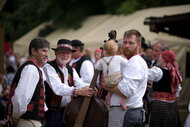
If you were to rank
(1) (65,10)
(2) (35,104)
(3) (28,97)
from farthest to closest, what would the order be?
(1) (65,10), (2) (35,104), (3) (28,97)

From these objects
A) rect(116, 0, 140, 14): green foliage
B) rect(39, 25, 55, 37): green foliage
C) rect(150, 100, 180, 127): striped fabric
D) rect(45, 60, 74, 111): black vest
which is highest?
rect(116, 0, 140, 14): green foliage

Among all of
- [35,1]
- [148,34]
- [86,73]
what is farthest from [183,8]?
[35,1]

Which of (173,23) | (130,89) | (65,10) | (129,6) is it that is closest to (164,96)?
(130,89)

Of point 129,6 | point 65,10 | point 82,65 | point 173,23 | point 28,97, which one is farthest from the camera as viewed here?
point 65,10

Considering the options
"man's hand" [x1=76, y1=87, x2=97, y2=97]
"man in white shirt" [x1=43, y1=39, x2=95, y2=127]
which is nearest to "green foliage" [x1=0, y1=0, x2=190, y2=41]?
"man in white shirt" [x1=43, y1=39, x2=95, y2=127]

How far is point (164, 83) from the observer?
6.38m

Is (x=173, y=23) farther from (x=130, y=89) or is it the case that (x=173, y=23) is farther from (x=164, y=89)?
(x=130, y=89)

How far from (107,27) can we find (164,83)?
30.8 feet

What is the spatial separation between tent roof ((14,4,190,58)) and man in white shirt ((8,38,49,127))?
7.32m

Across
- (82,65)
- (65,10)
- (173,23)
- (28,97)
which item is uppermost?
(65,10)

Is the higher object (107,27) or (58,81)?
(107,27)

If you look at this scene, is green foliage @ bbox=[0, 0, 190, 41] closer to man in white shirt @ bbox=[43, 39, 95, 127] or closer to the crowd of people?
man in white shirt @ bbox=[43, 39, 95, 127]

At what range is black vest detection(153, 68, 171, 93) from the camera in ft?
20.8

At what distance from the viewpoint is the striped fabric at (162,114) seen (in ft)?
21.3
